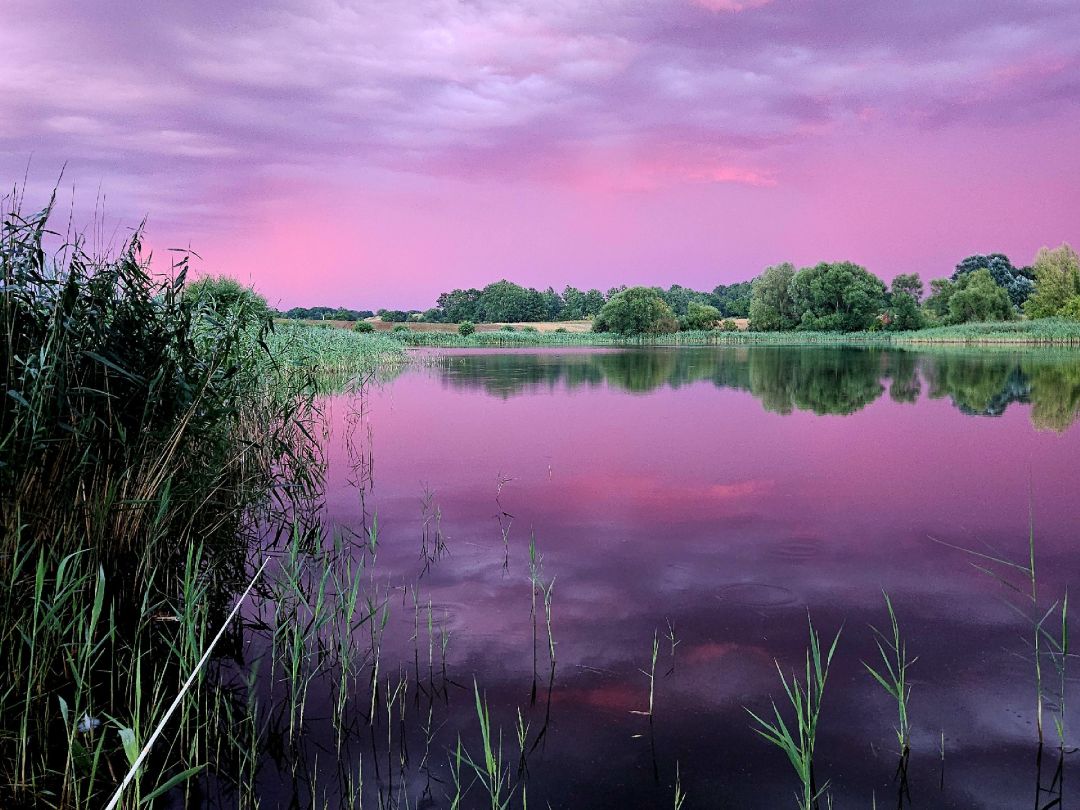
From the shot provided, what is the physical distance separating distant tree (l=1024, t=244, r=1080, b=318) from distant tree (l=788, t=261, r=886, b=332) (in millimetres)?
14857

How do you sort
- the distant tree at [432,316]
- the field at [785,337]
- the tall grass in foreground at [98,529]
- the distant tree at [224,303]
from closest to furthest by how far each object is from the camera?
1. the tall grass in foreground at [98,529]
2. the distant tree at [224,303]
3. the field at [785,337]
4. the distant tree at [432,316]

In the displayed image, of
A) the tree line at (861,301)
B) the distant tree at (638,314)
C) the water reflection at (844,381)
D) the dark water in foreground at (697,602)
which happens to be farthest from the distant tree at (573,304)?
the dark water in foreground at (697,602)

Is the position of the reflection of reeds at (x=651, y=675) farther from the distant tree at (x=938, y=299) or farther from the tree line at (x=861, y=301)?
the distant tree at (x=938, y=299)

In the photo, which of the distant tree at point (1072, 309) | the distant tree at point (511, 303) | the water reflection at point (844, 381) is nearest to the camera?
the water reflection at point (844, 381)

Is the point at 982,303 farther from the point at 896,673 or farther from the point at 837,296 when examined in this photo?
the point at 896,673

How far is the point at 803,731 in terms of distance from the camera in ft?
10.8

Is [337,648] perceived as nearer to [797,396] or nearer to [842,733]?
[842,733]

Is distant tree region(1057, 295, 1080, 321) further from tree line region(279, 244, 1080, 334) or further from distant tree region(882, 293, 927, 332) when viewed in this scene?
distant tree region(882, 293, 927, 332)

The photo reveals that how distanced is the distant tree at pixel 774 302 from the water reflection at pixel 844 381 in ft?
177

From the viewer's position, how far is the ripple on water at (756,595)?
→ 16.4 feet

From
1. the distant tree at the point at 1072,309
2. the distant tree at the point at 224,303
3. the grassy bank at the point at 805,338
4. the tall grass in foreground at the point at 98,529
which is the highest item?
the distant tree at the point at 1072,309

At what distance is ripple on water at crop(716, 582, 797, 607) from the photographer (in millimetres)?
5000

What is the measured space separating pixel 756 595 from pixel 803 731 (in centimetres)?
189

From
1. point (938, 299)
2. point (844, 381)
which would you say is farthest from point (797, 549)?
point (938, 299)
